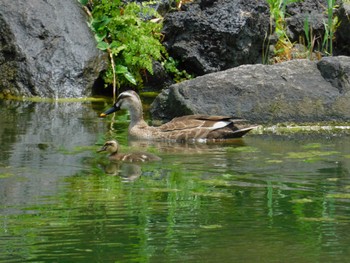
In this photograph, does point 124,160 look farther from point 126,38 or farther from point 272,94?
point 126,38

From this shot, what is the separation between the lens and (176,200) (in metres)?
8.92

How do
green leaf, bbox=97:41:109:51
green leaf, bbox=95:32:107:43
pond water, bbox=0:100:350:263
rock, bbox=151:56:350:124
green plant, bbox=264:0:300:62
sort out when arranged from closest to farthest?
pond water, bbox=0:100:350:263 < rock, bbox=151:56:350:124 < green leaf, bbox=97:41:109:51 < green leaf, bbox=95:32:107:43 < green plant, bbox=264:0:300:62

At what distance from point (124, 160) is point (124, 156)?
0.12m

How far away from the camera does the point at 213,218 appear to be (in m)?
8.08

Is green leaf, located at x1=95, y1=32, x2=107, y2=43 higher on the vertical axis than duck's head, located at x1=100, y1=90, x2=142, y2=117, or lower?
higher

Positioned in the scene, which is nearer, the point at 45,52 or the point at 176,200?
the point at 176,200

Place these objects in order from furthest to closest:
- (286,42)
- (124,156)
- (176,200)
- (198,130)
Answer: (286,42) < (198,130) < (124,156) < (176,200)

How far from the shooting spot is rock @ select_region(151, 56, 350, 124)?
47.5ft

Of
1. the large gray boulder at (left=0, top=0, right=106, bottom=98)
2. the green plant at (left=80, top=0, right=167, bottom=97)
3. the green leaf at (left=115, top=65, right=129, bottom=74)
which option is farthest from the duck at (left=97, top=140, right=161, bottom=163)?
the green leaf at (left=115, top=65, right=129, bottom=74)

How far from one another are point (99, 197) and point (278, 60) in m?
10.6

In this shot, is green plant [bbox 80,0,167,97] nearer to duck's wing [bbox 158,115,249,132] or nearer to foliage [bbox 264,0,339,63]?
foliage [bbox 264,0,339,63]

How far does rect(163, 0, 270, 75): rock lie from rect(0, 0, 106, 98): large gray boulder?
65.5 inches

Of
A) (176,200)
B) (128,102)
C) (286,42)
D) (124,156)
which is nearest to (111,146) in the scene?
(124,156)

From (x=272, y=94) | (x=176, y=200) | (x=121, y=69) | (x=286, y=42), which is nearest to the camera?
(x=176, y=200)
